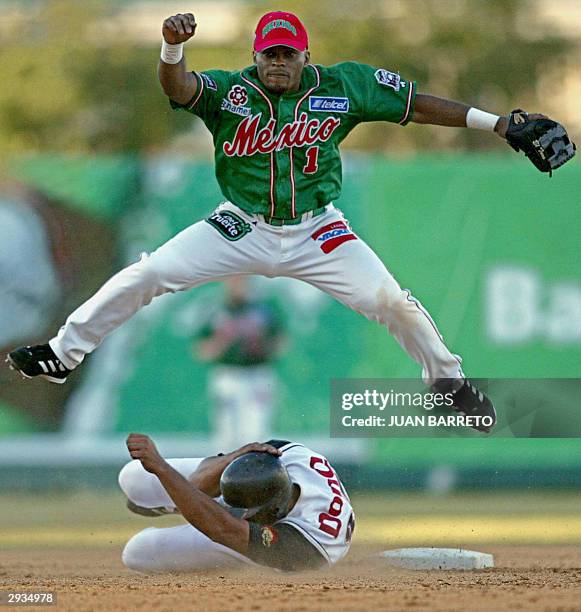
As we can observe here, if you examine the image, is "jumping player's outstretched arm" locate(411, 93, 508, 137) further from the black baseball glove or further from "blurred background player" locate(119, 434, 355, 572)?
"blurred background player" locate(119, 434, 355, 572)

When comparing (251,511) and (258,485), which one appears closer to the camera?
(258,485)

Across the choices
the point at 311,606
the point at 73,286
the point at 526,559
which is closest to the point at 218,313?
the point at 73,286

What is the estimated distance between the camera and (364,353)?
11.7m

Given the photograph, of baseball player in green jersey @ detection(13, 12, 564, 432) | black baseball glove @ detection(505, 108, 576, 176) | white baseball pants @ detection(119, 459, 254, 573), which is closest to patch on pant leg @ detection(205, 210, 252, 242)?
baseball player in green jersey @ detection(13, 12, 564, 432)

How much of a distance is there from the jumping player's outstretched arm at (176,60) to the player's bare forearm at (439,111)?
1179 millimetres

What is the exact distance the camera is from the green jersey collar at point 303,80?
6844mm

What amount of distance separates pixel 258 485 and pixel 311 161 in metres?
1.80

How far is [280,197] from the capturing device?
6.82m

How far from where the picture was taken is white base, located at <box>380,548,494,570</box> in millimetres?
7527

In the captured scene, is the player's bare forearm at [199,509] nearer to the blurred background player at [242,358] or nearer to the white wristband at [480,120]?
the white wristband at [480,120]

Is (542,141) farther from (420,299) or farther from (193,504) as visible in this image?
(420,299)

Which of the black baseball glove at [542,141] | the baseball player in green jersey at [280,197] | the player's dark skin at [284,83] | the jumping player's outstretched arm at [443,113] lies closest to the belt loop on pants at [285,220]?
the baseball player in green jersey at [280,197]

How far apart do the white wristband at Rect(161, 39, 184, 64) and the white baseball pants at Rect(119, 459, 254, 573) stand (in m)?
1.98

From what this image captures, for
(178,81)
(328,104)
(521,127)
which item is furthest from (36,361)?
(521,127)
